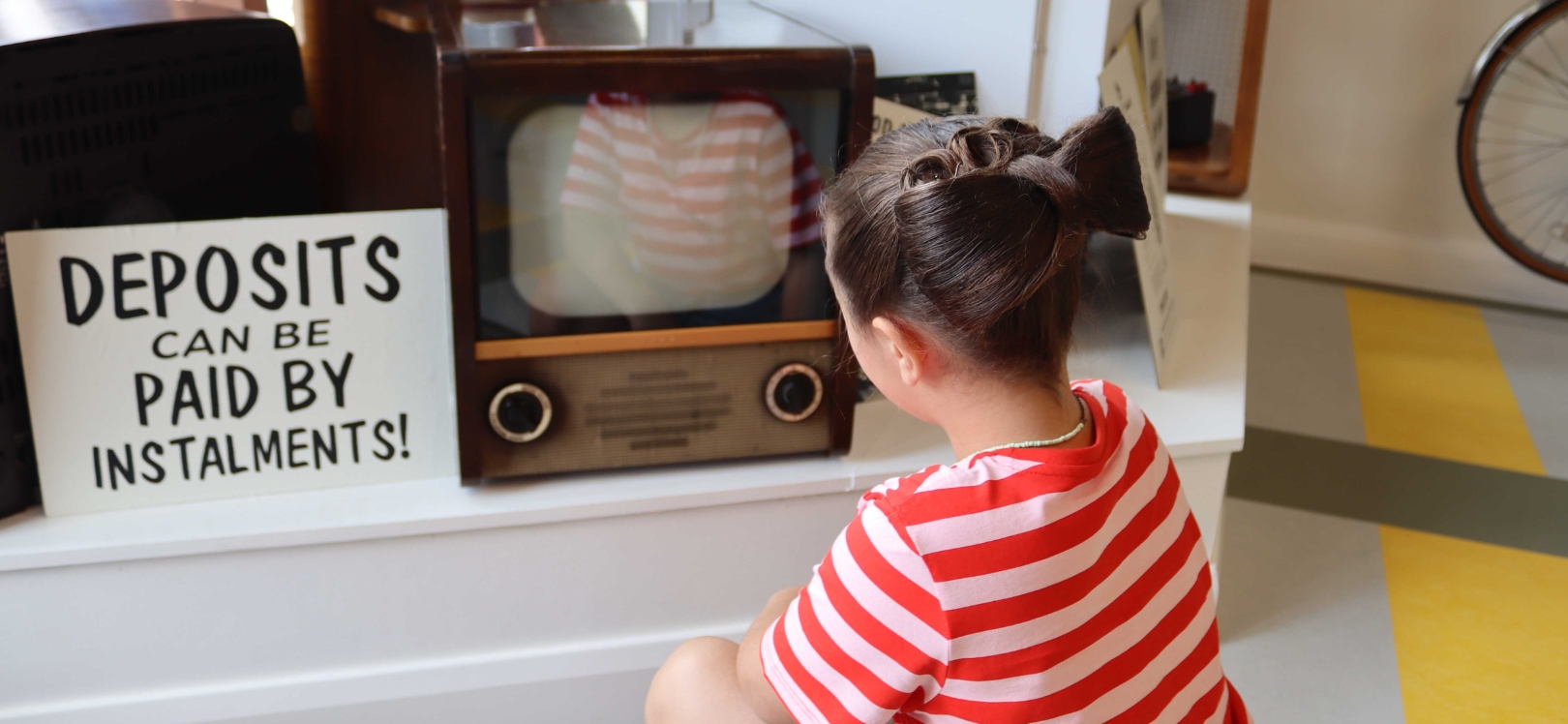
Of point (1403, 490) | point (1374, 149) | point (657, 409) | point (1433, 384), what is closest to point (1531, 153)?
point (1374, 149)

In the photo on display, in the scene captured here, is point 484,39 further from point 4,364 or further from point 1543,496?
point 1543,496

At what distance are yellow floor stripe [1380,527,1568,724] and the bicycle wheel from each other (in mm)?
1052

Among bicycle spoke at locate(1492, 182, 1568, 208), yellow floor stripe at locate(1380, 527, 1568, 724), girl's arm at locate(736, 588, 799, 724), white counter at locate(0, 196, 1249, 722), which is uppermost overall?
bicycle spoke at locate(1492, 182, 1568, 208)

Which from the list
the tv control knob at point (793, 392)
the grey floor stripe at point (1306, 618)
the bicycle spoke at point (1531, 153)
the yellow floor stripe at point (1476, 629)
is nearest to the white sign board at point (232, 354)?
the tv control knob at point (793, 392)

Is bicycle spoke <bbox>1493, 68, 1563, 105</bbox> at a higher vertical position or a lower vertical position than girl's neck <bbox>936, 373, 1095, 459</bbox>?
higher

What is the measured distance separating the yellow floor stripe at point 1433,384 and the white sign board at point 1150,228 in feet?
2.14

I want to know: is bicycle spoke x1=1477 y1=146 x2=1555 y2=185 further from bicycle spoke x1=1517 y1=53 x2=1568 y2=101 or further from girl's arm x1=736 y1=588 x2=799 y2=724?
girl's arm x1=736 y1=588 x2=799 y2=724

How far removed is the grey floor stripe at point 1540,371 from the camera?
189cm

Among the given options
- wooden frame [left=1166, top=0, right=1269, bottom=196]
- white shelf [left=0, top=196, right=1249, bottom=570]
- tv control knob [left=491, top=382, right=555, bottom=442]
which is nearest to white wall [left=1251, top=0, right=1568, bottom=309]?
wooden frame [left=1166, top=0, right=1269, bottom=196]

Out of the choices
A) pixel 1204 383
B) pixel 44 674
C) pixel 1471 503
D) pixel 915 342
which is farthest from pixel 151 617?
pixel 1471 503

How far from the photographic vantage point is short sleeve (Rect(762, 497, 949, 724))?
617 mm

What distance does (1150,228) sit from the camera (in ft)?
4.25

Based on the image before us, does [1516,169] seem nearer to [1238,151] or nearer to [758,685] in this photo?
[1238,151]

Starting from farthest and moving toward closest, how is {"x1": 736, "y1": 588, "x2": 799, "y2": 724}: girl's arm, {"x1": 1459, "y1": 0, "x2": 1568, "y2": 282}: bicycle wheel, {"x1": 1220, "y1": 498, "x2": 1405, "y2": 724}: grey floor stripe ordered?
1. {"x1": 1459, "y1": 0, "x2": 1568, "y2": 282}: bicycle wheel
2. {"x1": 1220, "y1": 498, "x2": 1405, "y2": 724}: grey floor stripe
3. {"x1": 736, "y1": 588, "x2": 799, "y2": 724}: girl's arm
